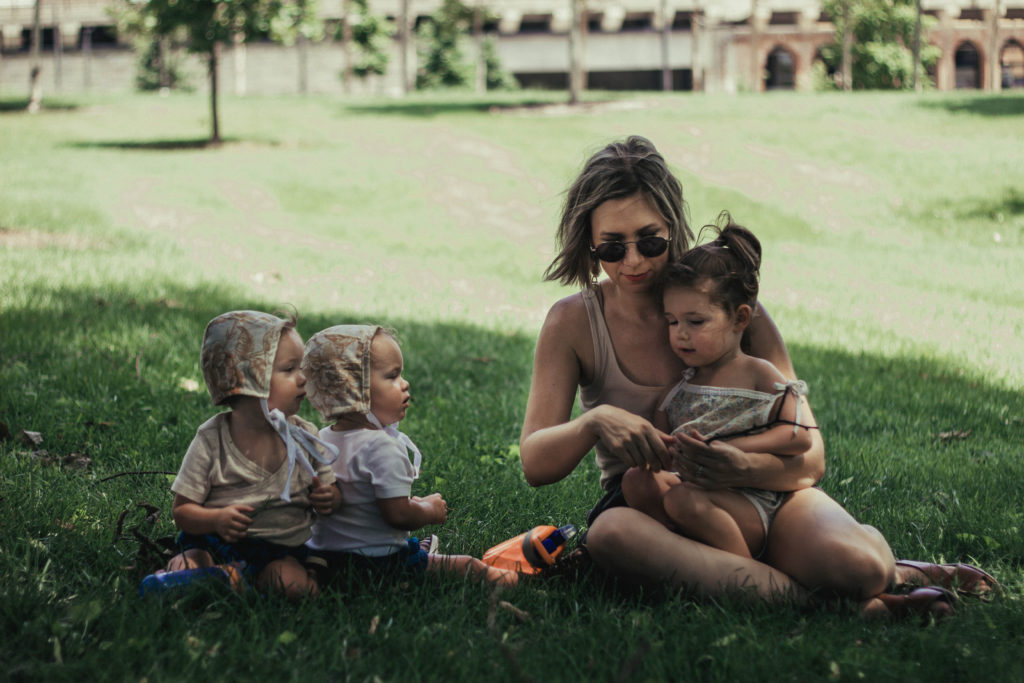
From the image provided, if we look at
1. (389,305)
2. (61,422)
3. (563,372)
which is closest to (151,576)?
(563,372)

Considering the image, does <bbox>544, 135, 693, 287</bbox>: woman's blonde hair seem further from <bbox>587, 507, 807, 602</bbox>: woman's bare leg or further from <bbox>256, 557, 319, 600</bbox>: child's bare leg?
<bbox>256, 557, 319, 600</bbox>: child's bare leg

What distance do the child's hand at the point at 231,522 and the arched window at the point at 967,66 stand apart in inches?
2475

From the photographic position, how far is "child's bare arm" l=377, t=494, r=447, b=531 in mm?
3041

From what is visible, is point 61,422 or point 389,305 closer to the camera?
point 61,422

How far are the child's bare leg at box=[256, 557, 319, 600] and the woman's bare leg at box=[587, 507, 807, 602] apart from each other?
0.96 meters

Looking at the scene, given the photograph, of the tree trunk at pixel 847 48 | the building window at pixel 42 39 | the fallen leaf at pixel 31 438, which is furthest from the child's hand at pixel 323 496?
the building window at pixel 42 39

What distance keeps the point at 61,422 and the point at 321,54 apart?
2048 inches

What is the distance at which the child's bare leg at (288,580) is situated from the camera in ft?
9.68

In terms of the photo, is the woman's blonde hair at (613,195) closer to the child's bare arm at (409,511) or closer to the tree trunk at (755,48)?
the child's bare arm at (409,511)

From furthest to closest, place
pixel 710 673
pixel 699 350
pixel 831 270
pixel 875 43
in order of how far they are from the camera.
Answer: pixel 875 43 → pixel 831 270 → pixel 699 350 → pixel 710 673

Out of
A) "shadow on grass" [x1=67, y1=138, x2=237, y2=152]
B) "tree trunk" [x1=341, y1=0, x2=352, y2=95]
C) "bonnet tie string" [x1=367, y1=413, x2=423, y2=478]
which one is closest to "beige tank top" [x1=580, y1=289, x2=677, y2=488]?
"bonnet tie string" [x1=367, y1=413, x2=423, y2=478]

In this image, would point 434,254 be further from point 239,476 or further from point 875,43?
point 875,43

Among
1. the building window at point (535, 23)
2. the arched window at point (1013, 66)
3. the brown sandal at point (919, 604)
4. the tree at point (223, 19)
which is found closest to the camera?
the brown sandal at point (919, 604)

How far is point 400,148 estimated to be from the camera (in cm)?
2197
